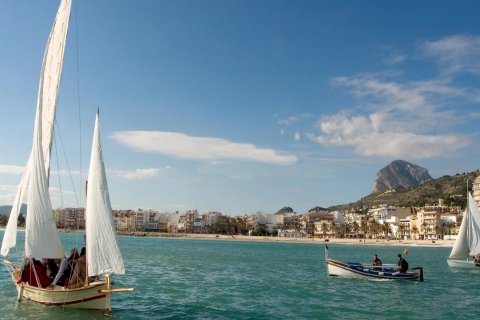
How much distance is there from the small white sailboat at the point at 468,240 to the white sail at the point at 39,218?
48.4 metres

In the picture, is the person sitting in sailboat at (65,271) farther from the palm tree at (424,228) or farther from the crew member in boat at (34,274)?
the palm tree at (424,228)

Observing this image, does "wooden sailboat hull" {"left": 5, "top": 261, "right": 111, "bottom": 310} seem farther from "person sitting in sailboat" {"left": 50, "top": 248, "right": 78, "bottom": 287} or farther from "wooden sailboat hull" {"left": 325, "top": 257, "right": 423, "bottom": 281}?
"wooden sailboat hull" {"left": 325, "top": 257, "right": 423, "bottom": 281}

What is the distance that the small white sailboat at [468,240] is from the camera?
55.6 metres

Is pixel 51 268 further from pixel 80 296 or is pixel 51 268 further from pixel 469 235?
pixel 469 235

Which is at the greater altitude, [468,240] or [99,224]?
[99,224]

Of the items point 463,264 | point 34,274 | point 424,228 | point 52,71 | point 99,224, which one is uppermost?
point 52,71

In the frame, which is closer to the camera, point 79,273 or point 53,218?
point 53,218

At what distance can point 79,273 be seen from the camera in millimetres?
23203

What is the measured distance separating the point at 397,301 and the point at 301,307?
7.22 m

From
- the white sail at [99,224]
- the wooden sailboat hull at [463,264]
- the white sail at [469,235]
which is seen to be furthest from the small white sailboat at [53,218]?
the wooden sailboat hull at [463,264]

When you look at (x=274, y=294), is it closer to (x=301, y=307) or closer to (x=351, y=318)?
(x=301, y=307)

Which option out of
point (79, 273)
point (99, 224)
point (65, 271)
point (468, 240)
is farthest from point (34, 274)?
point (468, 240)

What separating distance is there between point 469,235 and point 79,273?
1885 inches

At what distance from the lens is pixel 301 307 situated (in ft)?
93.1
